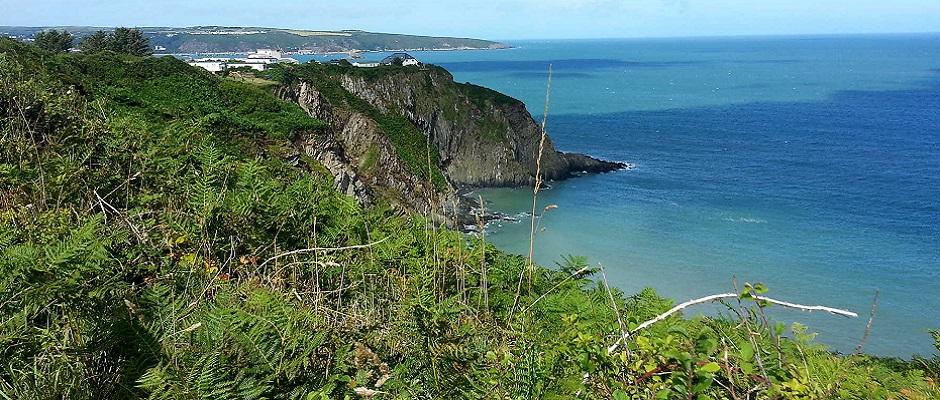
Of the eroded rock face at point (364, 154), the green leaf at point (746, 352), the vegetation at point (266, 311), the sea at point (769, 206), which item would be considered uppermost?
the green leaf at point (746, 352)

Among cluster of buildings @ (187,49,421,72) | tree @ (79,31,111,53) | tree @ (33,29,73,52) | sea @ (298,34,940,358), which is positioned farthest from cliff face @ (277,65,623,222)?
tree @ (33,29,73,52)

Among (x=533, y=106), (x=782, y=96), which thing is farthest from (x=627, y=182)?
(x=782, y=96)

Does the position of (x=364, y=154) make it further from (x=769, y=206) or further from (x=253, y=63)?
(x=769, y=206)

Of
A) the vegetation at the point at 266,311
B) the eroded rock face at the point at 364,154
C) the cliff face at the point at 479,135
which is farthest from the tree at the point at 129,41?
the vegetation at the point at 266,311

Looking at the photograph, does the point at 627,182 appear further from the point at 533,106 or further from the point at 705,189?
the point at 533,106

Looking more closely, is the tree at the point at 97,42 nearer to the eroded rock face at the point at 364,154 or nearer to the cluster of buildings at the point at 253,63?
the cluster of buildings at the point at 253,63

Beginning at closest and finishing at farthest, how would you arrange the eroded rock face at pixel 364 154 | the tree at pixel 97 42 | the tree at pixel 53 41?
1. the eroded rock face at pixel 364 154
2. the tree at pixel 53 41
3. the tree at pixel 97 42

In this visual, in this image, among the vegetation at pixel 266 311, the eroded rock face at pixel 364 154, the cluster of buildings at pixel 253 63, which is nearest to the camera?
the vegetation at pixel 266 311
